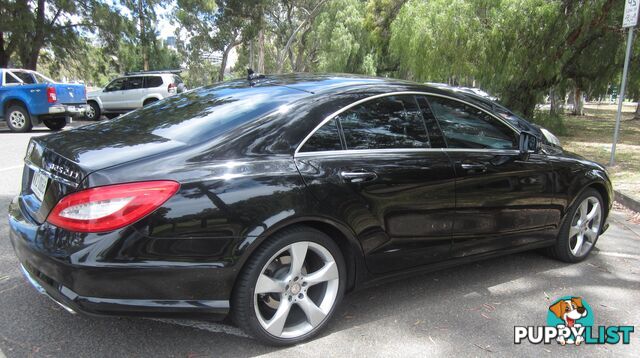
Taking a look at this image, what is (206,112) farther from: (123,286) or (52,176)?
(123,286)

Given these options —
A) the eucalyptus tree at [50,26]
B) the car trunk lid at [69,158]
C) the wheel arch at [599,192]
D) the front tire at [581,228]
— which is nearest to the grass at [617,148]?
the wheel arch at [599,192]

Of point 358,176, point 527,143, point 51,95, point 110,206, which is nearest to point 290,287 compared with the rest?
point 358,176

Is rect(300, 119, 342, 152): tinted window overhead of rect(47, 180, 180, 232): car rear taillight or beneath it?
overhead

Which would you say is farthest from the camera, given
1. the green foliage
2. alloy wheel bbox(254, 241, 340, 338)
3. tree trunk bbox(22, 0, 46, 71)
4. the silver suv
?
tree trunk bbox(22, 0, 46, 71)

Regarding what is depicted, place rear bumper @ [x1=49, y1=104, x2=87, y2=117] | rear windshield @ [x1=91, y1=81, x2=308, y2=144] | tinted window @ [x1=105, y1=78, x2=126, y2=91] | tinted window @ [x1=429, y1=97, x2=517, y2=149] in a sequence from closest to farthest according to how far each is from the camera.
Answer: rear windshield @ [x1=91, y1=81, x2=308, y2=144], tinted window @ [x1=429, y1=97, x2=517, y2=149], rear bumper @ [x1=49, y1=104, x2=87, y2=117], tinted window @ [x1=105, y1=78, x2=126, y2=91]

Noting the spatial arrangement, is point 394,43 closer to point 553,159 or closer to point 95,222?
point 553,159

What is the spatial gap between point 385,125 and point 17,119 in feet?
43.5

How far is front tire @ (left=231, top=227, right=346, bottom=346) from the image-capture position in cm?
267

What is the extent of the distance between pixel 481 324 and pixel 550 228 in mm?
1358

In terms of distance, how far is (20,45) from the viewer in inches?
726

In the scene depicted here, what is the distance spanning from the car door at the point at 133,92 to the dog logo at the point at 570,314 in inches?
655

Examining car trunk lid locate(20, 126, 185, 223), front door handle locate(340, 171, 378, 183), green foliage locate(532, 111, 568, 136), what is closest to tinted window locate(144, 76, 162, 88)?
green foliage locate(532, 111, 568, 136)

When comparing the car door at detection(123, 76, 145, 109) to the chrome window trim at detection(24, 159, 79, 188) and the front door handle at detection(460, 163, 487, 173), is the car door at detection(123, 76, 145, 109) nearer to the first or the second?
the chrome window trim at detection(24, 159, 79, 188)

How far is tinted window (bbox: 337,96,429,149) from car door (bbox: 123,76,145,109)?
1601 cm
